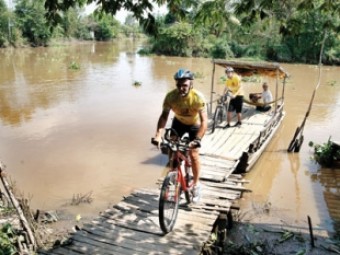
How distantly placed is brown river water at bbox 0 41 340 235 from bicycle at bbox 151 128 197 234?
2652 mm

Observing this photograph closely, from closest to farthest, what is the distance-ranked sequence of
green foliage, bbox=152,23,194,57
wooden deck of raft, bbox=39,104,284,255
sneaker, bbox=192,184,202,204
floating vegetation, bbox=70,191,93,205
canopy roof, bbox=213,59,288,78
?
wooden deck of raft, bbox=39,104,284,255 → sneaker, bbox=192,184,202,204 → floating vegetation, bbox=70,191,93,205 → canopy roof, bbox=213,59,288,78 → green foliage, bbox=152,23,194,57

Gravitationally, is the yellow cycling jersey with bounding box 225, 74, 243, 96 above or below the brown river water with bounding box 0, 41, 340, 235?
above

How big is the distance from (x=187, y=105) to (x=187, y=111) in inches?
5.1

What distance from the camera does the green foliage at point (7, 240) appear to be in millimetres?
4469

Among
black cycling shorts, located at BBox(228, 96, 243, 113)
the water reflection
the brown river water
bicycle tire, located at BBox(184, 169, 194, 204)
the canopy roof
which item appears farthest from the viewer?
the canopy roof

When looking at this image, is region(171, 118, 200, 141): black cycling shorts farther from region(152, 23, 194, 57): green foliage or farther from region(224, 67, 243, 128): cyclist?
region(152, 23, 194, 57): green foliage

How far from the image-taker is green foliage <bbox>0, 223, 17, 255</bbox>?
4469 millimetres

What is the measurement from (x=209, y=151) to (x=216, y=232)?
3488 mm

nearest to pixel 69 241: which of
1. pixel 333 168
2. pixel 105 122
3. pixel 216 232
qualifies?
pixel 216 232

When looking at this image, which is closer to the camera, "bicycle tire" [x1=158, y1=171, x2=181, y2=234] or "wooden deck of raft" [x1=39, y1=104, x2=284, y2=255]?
"wooden deck of raft" [x1=39, y1=104, x2=284, y2=255]

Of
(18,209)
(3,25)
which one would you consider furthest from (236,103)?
(3,25)

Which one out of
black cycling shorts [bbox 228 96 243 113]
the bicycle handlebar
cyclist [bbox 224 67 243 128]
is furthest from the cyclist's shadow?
the bicycle handlebar

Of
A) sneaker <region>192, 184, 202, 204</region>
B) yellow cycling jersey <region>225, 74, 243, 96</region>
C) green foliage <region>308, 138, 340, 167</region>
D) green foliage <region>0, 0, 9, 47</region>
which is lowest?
green foliage <region>308, 138, 340, 167</region>

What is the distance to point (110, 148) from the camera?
11.4 metres
